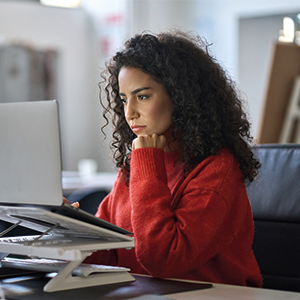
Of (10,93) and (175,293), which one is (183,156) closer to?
(175,293)

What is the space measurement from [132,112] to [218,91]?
0.72 ft

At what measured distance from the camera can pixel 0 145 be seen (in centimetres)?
81

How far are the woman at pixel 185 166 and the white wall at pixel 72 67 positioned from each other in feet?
12.3

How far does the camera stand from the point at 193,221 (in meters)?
0.96

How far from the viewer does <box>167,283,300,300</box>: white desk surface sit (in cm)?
80

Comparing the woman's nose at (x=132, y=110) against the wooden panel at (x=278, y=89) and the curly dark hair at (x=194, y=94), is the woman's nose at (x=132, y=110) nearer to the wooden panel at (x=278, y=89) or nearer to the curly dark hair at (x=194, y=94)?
the curly dark hair at (x=194, y=94)

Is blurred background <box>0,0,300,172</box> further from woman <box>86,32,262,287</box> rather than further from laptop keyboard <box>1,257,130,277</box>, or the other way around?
laptop keyboard <box>1,257,130,277</box>

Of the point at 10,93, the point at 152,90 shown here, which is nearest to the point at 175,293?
the point at 152,90

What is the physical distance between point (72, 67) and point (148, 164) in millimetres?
4223

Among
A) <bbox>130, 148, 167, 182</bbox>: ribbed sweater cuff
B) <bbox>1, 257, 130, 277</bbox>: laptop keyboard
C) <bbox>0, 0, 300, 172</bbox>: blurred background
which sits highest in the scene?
<bbox>0, 0, 300, 172</bbox>: blurred background

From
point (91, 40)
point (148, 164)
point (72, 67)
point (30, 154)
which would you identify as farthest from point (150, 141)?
point (91, 40)

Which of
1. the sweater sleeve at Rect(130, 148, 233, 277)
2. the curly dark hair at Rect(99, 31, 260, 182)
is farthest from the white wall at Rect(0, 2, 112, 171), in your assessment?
the sweater sleeve at Rect(130, 148, 233, 277)

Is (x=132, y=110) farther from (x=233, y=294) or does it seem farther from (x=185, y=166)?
(x=233, y=294)

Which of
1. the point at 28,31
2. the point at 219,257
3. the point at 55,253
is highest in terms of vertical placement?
the point at 28,31
